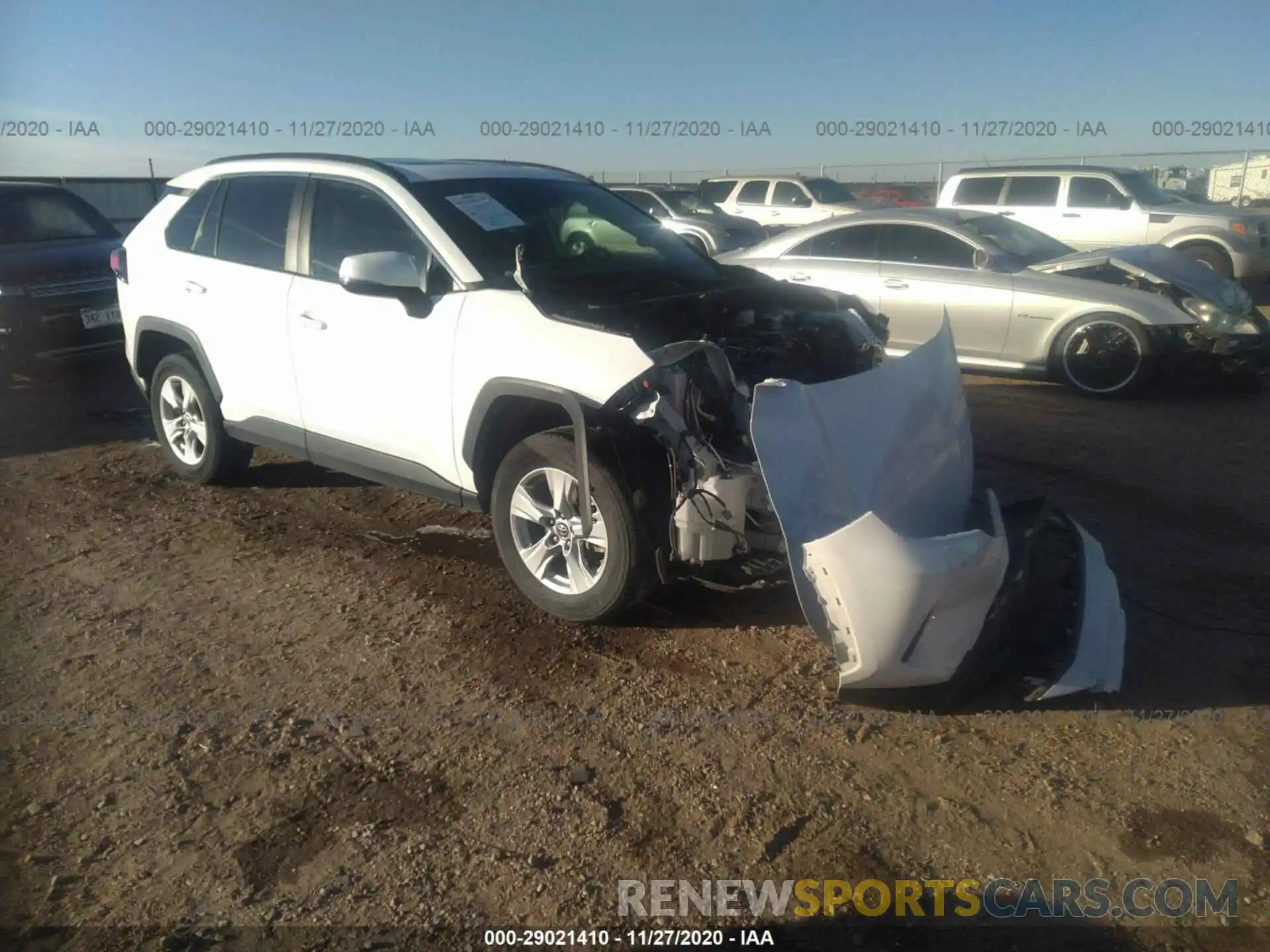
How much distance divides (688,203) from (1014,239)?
11.7 meters

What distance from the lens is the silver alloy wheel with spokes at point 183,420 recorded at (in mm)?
5910

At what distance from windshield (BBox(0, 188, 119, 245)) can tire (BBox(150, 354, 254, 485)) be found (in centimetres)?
421

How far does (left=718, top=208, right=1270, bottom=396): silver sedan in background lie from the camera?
783 centimetres

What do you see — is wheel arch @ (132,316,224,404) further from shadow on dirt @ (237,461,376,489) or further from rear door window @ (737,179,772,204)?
rear door window @ (737,179,772,204)

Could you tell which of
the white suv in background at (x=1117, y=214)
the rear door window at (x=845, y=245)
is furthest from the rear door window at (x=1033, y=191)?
the rear door window at (x=845, y=245)

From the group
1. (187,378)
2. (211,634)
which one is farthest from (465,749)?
(187,378)

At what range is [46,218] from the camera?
9.41 m

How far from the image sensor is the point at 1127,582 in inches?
178

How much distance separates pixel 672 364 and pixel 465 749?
1.57 metres

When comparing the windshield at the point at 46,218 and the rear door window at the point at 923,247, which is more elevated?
the windshield at the point at 46,218

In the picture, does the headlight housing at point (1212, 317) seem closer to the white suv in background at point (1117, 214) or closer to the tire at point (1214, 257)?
the white suv in background at point (1117, 214)

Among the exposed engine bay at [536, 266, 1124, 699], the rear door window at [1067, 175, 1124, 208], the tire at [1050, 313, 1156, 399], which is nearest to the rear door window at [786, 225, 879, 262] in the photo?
the tire at [1050, 313, 1156, 399]

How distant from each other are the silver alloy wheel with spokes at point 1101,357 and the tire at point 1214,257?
7.10 m

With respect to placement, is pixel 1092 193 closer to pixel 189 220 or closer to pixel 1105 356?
pixel 1105 356
